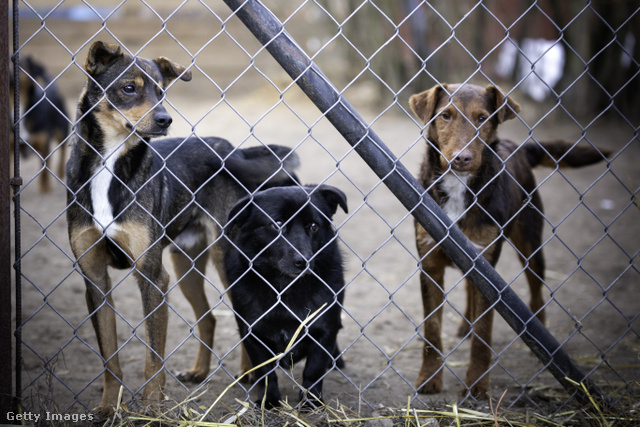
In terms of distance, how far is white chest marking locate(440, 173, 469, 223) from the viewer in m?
3.61

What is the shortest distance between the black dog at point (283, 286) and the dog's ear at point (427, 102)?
75cm

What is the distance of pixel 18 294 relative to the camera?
2486mm

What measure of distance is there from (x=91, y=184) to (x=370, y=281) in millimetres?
3239

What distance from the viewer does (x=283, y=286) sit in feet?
11.0

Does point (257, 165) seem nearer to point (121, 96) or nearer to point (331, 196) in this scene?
point (331, 196)

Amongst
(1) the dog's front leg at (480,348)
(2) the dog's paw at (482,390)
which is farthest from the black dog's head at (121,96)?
(2) the dog's paw at (482,390)

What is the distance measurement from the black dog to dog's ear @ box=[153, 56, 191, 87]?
759 millimetres

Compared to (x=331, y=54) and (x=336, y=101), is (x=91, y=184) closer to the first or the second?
(x=336, y=101)

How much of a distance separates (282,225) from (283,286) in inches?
14.2

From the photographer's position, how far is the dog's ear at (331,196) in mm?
3246

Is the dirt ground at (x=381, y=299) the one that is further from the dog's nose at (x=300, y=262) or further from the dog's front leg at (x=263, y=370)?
the dog's nose at (x=300, y=262)

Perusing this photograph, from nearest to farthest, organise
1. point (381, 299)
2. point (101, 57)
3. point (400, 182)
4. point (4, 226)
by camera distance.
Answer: point (4, 226)
point (400, 182)
point (101, 57)
point (381, 299)

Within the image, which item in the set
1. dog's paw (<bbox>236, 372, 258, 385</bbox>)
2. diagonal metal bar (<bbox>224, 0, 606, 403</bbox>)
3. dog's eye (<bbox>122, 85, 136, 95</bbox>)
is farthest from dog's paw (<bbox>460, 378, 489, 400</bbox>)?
dog's eye (<bbox>122, 85, 136, 95</bbox>)

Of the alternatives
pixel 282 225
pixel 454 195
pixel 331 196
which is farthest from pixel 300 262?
pixel 454 195
